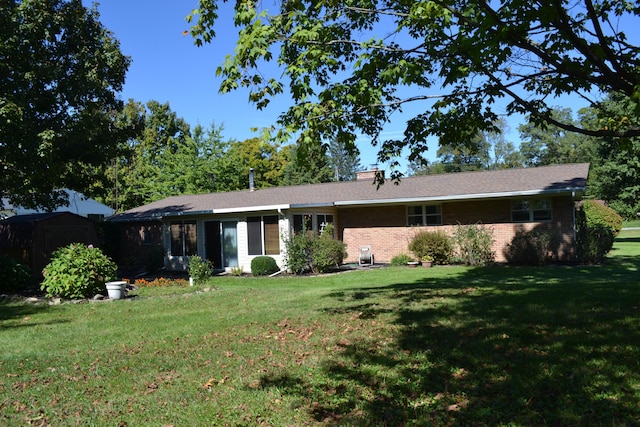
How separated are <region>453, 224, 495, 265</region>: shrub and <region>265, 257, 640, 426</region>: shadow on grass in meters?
8.56

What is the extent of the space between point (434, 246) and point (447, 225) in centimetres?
160

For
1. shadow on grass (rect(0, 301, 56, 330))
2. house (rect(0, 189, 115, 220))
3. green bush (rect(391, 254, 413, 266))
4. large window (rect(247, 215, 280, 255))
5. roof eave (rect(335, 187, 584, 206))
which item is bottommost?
shadow on grass (rect(0, 301, 56, 330))

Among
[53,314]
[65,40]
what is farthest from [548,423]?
[65,40]

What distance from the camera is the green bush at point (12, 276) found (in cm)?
1284

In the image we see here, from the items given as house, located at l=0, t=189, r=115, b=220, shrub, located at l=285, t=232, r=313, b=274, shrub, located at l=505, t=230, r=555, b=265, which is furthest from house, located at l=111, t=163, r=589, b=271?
house, located at l=0, t=189, r=115, b=220

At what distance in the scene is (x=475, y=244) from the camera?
17391 millimetres

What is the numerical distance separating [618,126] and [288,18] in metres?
5.88

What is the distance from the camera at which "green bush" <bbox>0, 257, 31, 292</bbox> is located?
12.8 meters

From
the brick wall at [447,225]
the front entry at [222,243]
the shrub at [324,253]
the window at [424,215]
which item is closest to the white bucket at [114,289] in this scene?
the shrub at [324,253]

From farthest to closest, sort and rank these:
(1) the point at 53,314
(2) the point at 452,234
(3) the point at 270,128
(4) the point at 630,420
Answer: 1. (2) the point at 452,234
2. (1) the point at 53,314
3. (3) the point at 270,128
4. (4) the point at 630,420

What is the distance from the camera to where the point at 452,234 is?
1866 centimetres

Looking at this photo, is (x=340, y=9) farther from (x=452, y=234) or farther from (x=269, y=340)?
(x=452, y=234)

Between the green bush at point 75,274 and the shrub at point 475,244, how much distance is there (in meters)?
12.0

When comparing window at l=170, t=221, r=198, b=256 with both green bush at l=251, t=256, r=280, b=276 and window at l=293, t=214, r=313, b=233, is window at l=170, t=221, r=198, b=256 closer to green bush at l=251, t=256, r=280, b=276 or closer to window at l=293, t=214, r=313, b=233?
green bush at l=251, t=256, r=280, b=276
